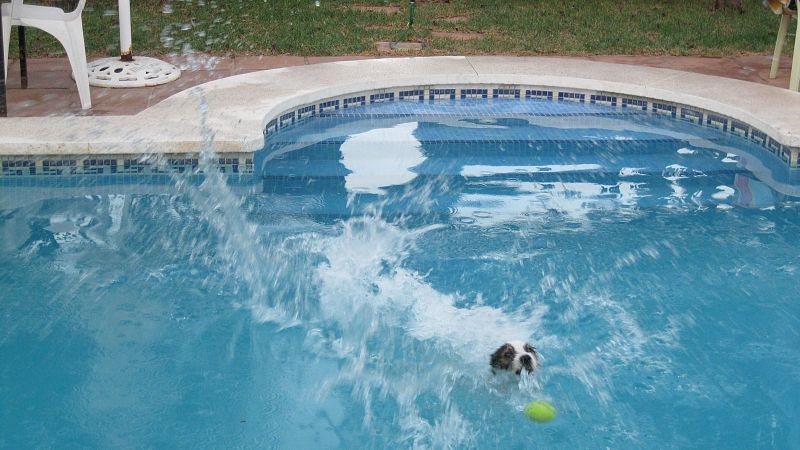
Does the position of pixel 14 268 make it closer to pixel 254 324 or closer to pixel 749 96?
pixel 254 324

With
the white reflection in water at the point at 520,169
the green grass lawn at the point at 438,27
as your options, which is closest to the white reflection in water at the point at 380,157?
the white reflection in water at the point at 520,169

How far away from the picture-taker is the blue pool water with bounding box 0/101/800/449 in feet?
11.2

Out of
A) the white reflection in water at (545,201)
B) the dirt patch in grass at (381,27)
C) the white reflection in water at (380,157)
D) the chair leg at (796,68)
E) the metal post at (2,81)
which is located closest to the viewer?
the white reflection in water at (545,201)

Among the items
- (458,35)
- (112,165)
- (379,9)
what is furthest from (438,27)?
(112,165)

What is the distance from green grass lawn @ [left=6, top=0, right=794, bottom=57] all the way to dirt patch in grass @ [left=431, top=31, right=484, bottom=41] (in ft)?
0.21

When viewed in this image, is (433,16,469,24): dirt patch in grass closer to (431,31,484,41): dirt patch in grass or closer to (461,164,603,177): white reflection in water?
(431,31,484,41): dirt patch in grass

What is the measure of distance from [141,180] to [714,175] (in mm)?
3404

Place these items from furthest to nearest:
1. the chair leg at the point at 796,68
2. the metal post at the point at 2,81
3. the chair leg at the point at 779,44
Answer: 1. the chair leg at the point at 779,44
2. the chair leg at the point at 796,68
3. the metal post at the point at 2,81

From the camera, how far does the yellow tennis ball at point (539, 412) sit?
3.37 metres

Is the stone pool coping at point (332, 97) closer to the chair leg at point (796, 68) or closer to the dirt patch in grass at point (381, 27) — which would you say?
the chair leg at point (796, 68)

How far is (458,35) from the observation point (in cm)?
845

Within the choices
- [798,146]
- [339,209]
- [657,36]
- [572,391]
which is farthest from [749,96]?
[572,391]

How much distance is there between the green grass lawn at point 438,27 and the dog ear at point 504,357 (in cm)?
473

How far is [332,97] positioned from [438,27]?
2.47 meters
